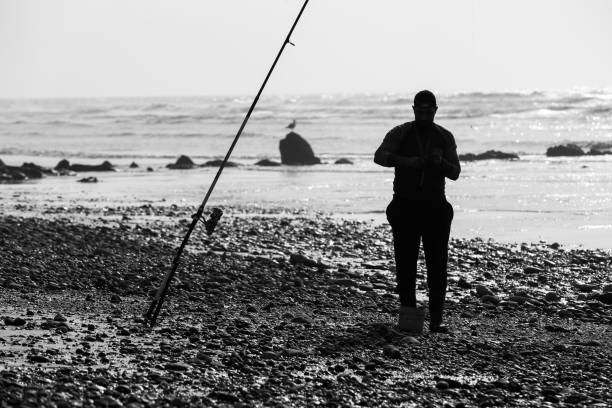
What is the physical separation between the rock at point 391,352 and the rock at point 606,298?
3.28 metres

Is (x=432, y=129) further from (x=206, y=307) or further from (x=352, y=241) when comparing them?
(x=352, y=241)

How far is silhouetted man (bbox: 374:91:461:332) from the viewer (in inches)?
302

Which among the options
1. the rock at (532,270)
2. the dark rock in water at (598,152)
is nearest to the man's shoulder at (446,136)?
the rock at (532,270)

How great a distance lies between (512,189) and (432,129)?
16.1m

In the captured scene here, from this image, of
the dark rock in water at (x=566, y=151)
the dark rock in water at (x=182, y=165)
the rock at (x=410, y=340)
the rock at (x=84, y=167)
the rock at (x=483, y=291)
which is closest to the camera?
the rock at (x=410, y=340)

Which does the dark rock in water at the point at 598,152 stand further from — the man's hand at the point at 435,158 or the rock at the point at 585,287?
the man's hand at the point at 435,158

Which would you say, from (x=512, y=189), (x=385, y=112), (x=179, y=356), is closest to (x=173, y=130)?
(x=385, y=112)

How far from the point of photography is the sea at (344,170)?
60.6ft

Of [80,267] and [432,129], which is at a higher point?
[432,129]

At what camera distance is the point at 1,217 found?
15.9m

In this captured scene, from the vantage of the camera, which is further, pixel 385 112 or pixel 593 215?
pixel 385 112

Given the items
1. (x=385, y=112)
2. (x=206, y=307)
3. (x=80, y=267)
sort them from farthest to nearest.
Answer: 1. (x=385, y=112)
2. (x=80, y=267)
3. (x=206, y=307)

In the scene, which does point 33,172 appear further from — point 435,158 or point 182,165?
point 435,158

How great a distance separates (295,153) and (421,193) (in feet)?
88.3
